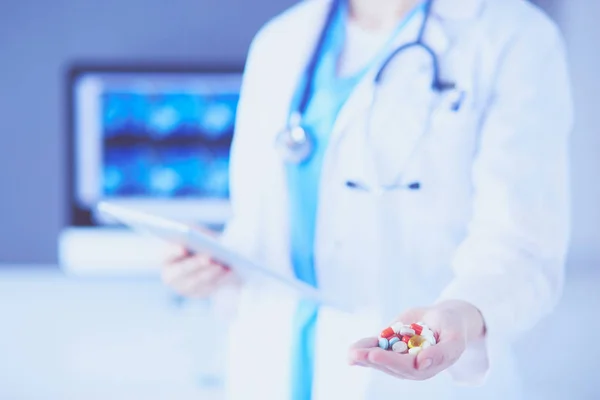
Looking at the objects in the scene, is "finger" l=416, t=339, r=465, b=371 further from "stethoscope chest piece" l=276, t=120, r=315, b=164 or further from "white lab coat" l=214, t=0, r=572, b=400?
"stethoscope chest piece" l=276, t=120, r=315, b=164

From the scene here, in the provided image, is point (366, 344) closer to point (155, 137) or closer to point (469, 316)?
point (469, 316)

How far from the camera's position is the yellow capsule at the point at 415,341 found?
0.57m

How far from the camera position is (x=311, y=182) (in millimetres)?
825

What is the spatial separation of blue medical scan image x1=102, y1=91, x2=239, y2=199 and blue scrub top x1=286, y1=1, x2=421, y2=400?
53 centimetres

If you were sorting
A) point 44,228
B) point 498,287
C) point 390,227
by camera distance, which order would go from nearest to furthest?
point 498,287, point 390,227, point 44,228

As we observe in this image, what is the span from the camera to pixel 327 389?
2.74 ft

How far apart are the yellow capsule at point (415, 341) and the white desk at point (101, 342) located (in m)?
0.60

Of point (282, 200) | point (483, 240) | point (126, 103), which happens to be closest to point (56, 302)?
point (126, 103)

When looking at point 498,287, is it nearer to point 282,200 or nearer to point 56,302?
point 282,200

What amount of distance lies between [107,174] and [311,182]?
684 millimetres

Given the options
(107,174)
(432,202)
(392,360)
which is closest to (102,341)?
(107,174)

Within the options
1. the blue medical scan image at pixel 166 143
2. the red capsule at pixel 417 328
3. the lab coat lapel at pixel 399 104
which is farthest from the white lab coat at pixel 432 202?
the blue medical scan image at pixel 166 143

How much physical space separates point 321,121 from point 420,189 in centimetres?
15

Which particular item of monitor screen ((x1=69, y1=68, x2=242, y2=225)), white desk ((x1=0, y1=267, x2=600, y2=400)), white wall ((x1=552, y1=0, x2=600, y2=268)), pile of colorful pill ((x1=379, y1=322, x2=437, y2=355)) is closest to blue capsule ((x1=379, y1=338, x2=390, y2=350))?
pile of colorful pill ((x1=379, y1=322, x2=437, y2=355))
